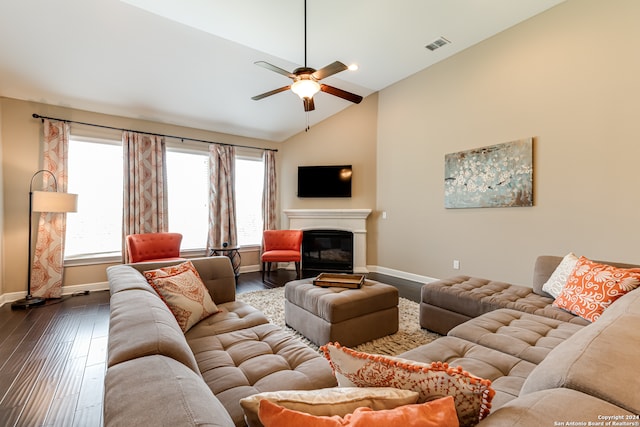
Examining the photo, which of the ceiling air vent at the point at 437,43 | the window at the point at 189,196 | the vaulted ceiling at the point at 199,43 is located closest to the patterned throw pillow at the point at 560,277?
the vaulted ceiling at the point at 199,43

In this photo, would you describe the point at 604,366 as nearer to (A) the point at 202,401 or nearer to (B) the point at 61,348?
(A) the point at 202,401

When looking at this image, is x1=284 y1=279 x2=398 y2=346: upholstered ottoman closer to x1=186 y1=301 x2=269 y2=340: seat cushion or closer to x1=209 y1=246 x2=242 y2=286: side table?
x1=186 y1=301 x2=269 y2=340: seat cushion

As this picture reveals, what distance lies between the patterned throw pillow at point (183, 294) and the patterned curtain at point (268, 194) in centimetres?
389

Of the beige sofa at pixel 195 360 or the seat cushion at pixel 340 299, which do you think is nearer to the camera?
the beige sofa at pixel 195 360

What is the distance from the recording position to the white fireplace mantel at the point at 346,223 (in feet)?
18.2

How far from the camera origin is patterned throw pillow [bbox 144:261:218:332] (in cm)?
179

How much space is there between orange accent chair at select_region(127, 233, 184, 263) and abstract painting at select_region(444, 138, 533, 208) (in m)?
4.30

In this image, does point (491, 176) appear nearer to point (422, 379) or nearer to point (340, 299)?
point (340, 299)

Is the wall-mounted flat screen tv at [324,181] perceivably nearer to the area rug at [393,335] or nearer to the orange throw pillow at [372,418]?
the area rug at [393,335]

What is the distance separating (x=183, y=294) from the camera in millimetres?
1854

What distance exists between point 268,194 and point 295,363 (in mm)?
4747

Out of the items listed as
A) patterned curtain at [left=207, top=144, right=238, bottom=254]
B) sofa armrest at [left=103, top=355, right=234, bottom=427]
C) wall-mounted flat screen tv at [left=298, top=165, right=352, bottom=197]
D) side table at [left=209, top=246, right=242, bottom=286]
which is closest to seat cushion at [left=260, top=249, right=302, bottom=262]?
side table at [left=209, top=246, right=242, bottom=286]

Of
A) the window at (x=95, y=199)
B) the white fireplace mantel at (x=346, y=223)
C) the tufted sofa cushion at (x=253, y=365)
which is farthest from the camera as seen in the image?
the white fireplace mantel at (x=346, y=223)

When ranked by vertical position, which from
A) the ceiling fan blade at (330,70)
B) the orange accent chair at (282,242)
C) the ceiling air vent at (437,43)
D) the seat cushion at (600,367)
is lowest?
the orange accent chair at (282,242)
